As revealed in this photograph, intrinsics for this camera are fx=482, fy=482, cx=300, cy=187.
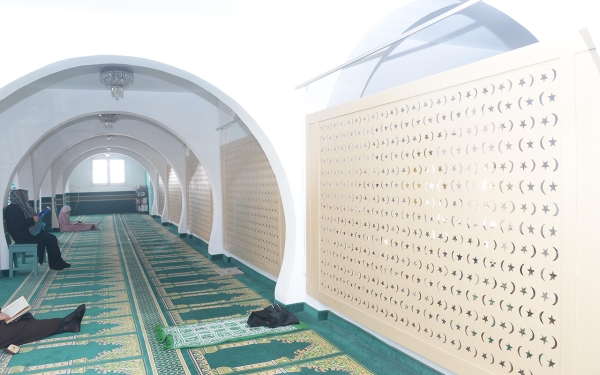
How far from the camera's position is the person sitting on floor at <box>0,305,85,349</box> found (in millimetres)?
4152

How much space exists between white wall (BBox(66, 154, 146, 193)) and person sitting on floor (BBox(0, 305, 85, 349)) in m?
21.1

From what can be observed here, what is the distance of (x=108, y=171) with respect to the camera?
25.0 m

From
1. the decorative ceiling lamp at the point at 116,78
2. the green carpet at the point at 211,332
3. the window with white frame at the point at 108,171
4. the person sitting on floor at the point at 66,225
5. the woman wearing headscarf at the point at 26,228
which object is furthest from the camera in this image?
the window with white frame at the point at 108,171

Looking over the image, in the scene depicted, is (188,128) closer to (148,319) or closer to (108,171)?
(148,319)

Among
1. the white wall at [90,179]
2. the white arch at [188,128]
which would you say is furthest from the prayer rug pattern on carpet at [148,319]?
the white wall at [90,179]

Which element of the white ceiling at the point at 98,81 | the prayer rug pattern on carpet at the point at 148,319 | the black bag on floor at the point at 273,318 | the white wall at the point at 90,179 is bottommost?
the prayer rug pattern on carpet at the point at 148,319

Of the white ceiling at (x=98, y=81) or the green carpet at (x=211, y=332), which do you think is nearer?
the green carpet at (x=211, y=332)

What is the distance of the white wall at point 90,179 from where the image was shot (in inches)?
953

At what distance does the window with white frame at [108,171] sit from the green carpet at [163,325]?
654 inches

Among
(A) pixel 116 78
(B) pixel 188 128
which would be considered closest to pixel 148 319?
(A) pixel 116 78

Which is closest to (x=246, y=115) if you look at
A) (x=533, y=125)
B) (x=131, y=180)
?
(x=533, y=125)

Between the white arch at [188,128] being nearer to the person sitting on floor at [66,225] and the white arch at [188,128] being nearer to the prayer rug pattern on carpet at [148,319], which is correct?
the prayer rug pattern on carpet at [148,319]

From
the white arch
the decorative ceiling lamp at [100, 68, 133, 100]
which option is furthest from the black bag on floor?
the decorative ceiling lamp at [100, 68, 133, 100]

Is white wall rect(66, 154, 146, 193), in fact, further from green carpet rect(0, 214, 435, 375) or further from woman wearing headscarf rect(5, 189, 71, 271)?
woman wearing headscarf rect(5, 189, 71, 271)
